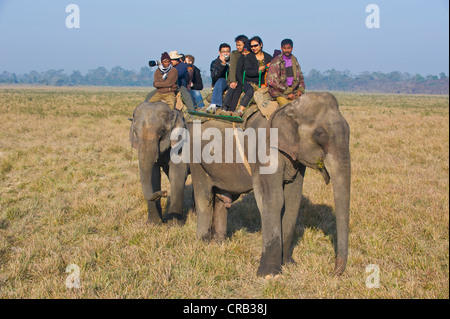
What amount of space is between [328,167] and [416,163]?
9.07 metres

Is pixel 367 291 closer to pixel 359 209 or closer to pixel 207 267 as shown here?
pixel 207 267

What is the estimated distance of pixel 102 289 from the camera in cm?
468

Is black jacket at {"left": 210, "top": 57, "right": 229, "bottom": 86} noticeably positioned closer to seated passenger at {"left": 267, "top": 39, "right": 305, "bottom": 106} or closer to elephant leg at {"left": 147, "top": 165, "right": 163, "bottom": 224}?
seated passenger at {"left": 267, "top": 39, "right": 305, "bottom": 106}

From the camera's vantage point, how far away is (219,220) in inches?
252

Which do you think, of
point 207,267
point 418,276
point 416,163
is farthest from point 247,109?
point 416,163

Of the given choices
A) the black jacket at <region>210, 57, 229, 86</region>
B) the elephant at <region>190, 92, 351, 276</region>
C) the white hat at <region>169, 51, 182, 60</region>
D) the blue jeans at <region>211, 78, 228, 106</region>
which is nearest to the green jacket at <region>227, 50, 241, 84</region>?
the blue jeans at <region>211, 78, 228, 106</region>

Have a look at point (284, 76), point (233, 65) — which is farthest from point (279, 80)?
point (233, 65)

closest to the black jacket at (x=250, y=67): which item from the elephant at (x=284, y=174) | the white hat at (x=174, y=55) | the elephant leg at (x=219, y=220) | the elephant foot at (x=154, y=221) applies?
the elephant at (x=284, y=174)

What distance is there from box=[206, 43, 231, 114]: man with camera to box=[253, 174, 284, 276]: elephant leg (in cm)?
184

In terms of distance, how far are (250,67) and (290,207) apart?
6.85 feet

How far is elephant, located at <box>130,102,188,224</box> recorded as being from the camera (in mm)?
6086

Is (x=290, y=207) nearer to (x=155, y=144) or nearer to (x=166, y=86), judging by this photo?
(x=155, y=144)

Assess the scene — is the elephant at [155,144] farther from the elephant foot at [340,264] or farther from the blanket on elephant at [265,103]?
the elephant foot at [340,264]

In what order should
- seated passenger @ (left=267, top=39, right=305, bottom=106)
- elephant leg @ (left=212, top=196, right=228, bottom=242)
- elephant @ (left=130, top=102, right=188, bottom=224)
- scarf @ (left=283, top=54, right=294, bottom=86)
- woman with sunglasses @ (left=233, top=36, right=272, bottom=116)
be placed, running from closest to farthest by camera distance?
seated passenger @ (left=267, top=39, right=305, bottom=106) → scarf @ (left=283, top=54, right=294, bottom=86) → woman with sunglasses @ (left=233, top=36, right=272, bottom=116) → elephant @ (left=130, top=102, right=188, bottom=224) → elephant leg @ (left=212, top=196, right=228, bottom=242)
